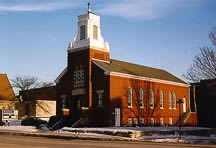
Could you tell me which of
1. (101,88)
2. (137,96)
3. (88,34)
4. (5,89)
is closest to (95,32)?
(88,34)

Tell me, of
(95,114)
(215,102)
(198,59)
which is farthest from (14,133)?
(215,102)

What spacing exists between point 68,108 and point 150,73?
15.1m

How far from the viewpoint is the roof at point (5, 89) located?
77656mm

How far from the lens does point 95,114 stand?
4619 centimetres

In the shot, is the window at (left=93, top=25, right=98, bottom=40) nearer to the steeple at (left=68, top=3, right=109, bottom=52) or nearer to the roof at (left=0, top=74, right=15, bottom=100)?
the steeple at (left=68, top=3, right=109, bottom=52)

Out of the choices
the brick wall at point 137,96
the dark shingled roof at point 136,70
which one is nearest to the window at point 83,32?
the dark shingled roof at point 136,70

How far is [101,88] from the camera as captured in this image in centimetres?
4575

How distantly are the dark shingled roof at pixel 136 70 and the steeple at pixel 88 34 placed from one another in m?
2.74

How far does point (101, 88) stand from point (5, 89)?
130 feet

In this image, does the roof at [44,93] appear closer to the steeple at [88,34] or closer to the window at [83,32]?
the steeple at [88,34]

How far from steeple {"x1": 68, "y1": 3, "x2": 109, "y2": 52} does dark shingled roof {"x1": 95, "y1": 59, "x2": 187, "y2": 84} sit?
274cm

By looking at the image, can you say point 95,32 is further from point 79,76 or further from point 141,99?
point 141,99

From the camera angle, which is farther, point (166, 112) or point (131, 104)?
point (166, 112)

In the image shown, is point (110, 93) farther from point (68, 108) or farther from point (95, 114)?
point (68, 108)
